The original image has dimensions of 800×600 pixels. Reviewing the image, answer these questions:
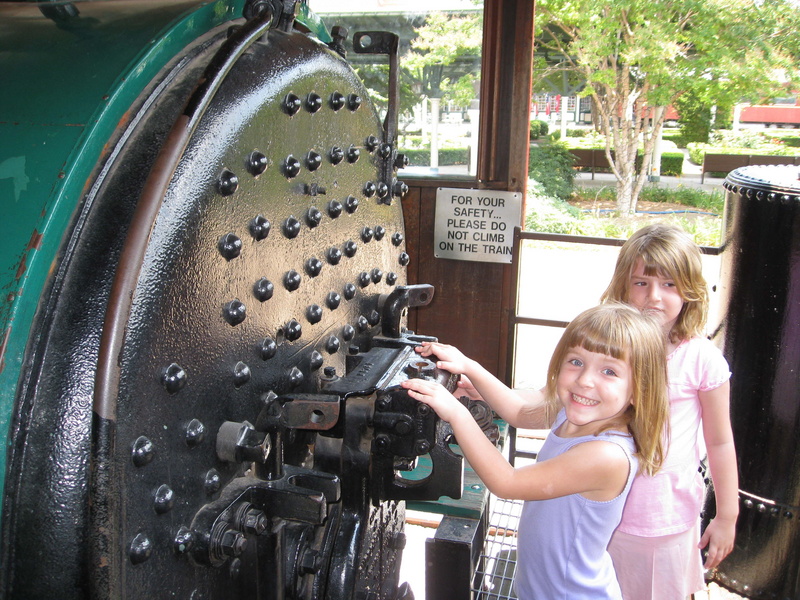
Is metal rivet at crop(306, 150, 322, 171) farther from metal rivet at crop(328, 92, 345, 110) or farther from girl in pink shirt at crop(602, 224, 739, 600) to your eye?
girl in pink shirt at crop(602, 224, 739, 600)

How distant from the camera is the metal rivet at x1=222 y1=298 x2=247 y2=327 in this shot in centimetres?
120

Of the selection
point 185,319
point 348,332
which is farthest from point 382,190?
point 185,319

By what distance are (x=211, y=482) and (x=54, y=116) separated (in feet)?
1.99

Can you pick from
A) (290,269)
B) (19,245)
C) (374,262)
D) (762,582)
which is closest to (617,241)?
(762,582)

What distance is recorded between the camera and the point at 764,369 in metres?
2.68

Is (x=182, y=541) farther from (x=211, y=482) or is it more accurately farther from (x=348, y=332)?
(x=348, y=332)

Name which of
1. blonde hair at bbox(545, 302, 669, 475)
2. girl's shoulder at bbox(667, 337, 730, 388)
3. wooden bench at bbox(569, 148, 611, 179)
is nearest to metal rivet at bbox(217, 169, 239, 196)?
blonde hair at bbox(545, 302, 669, 475)

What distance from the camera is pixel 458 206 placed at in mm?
3885

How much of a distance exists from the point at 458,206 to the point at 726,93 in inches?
334

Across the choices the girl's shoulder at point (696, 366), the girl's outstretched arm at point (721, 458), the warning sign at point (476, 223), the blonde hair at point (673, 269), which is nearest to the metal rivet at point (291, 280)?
the blonde hair at point (673, 269)

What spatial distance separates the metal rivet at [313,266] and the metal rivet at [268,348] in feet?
0.62

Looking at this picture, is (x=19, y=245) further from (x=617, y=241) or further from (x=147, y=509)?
(x=617, y=241)

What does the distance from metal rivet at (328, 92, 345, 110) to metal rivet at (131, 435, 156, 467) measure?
814 mm

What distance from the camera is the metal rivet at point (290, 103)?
133cm
